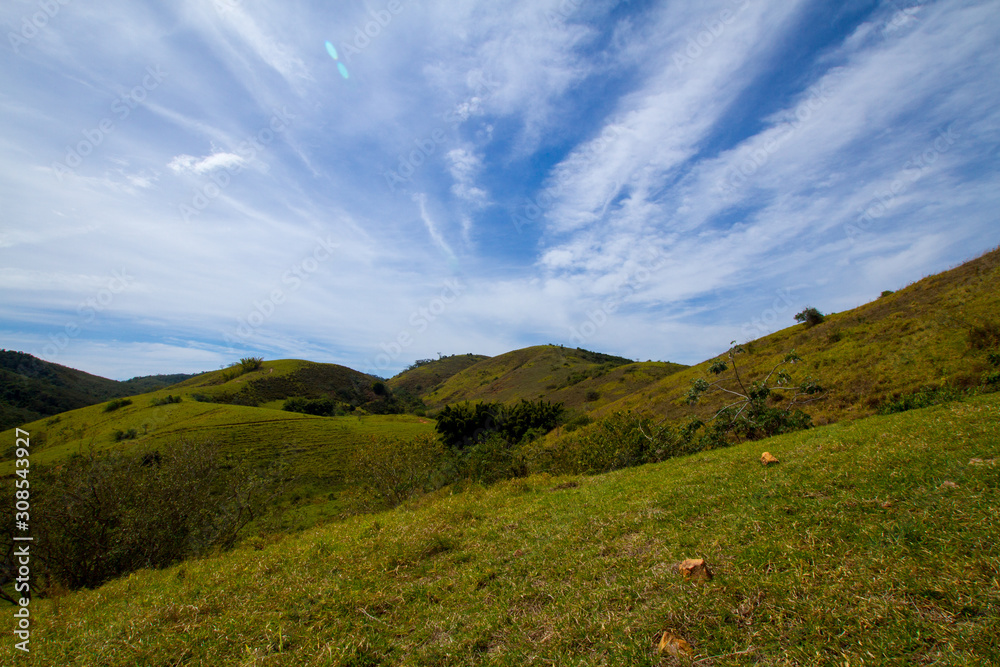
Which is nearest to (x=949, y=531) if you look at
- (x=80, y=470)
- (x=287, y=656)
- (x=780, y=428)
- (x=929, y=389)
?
(x=287, y=656)

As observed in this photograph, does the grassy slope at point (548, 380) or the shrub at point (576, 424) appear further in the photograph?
the grassy slope at point (548, 380)

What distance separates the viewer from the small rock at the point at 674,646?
11.9ft

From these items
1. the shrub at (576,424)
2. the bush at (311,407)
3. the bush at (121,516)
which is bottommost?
the bush at (121,516)

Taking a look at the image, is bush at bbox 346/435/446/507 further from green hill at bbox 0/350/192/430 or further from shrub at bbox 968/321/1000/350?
green hill at bbox 0/350/192/430

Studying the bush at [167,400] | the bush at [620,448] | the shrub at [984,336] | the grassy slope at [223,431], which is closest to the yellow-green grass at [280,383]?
the bush at [167,400]

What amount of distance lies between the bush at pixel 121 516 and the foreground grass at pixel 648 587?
621cm

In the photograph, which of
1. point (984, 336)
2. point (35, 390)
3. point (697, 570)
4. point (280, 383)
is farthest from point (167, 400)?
point (984, 336)

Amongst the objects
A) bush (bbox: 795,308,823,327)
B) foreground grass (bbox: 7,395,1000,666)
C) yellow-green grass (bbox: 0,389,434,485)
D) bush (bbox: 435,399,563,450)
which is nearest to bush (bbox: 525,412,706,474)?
foreground grass (bbox: 7,395,1000,666)

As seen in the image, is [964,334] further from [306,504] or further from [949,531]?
[306,504]

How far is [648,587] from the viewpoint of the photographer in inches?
191

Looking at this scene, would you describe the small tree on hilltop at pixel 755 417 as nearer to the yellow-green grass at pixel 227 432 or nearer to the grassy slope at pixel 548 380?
the grassy slope at pixel 548 380

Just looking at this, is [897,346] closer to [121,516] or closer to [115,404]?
[121,516]

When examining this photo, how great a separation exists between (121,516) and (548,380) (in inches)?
4395

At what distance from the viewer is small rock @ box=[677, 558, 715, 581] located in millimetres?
4773
